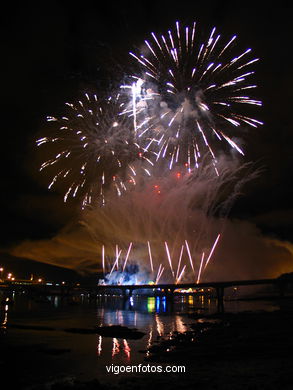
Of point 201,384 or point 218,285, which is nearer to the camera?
point 201,384

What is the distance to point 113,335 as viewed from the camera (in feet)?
129

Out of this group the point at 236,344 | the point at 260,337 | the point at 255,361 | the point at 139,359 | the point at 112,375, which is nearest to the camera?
the point at 112,375

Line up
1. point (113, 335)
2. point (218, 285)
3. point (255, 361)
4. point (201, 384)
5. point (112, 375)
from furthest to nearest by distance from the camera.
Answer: point (218, 285) < point (113, 335) < point (255, 361) < point (112, 375) < point (201, 384)

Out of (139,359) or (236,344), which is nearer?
(139,359)

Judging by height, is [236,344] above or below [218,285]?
below

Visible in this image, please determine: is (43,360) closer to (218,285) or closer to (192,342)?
(192,342)

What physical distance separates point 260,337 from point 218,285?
82463mm

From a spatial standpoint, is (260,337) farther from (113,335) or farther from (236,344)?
(113,335)

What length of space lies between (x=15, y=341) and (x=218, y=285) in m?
83.8

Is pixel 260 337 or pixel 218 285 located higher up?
pixel 218 285

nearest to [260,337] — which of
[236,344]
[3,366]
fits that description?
[236,344]

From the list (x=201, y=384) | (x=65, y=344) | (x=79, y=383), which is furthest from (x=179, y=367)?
(x=65, y=344)

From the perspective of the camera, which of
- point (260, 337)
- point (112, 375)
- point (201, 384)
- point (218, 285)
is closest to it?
point (201, 384)

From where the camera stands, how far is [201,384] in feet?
62.1
